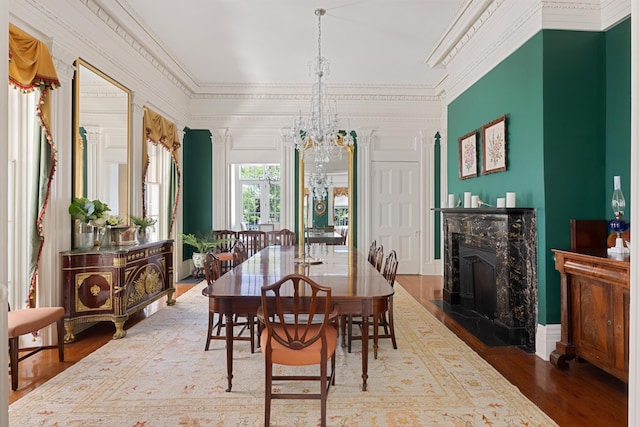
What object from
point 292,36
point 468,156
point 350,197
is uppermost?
point 292,36

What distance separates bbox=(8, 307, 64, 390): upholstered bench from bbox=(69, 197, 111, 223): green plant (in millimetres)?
1023

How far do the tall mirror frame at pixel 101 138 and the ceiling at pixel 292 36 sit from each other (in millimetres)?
913

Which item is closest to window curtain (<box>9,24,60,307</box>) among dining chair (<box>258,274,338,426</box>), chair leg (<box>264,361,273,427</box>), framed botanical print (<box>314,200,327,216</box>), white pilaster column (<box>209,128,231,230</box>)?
dining chair (<box>258,274,338,426</box>)

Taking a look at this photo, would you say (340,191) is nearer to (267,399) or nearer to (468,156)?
(468,156)

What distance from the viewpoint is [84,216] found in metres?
3.75

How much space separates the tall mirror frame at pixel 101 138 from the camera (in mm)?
3854

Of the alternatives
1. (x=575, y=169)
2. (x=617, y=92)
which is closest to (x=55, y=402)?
(x=575, y=169)

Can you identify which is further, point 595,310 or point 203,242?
point 203,242

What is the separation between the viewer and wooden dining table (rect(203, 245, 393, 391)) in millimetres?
2500

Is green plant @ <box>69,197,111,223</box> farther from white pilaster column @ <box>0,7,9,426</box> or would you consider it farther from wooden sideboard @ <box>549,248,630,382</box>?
wooden sideboard @ <box>549,248,630,382</box>

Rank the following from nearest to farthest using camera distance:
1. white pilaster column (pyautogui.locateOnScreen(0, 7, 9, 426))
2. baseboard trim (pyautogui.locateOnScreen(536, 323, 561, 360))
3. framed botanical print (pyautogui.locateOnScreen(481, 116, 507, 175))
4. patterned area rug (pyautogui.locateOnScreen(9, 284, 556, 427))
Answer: white pilaster column (pyautogui.locateOnScreen(0, 7, 9, 426))
patterned area rug (pyautogui.locateOnScreen(9, 284, 556, 427))
baseboard trim (pyautogui.locateOnScreen(536, 323, 561, 360))
framed botanical print (pyautogui.locateOnScreen(481, 116, 507, 175))

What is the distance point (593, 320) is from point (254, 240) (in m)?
5.31

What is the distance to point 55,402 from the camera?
2.49 m

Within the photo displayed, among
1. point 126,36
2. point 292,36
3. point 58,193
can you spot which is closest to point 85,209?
point 58,193
